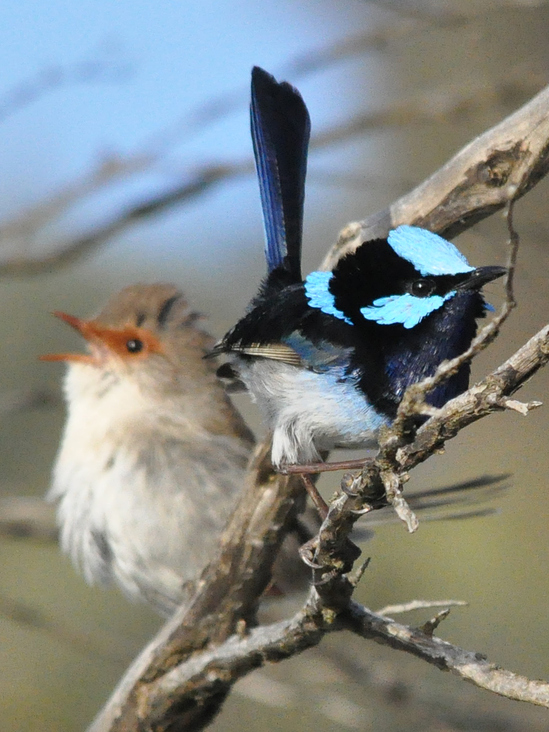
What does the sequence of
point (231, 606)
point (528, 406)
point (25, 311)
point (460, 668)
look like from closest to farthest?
point (528, 406) < point (460, 668) < point (231, 606) < point (25, 311)

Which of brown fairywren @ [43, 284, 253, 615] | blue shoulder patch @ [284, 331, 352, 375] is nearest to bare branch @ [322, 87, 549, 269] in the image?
blue shoulder patch @ [284, 331, 352, 375]

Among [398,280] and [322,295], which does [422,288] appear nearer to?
[398,280]

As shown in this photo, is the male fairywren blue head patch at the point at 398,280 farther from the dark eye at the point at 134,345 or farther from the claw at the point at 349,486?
the dark eye at the point at 134,345

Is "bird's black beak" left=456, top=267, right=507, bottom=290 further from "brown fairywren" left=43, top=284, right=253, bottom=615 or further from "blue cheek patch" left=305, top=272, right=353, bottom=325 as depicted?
"brown fairywren" left=43, top=284, right=253, bottom=615

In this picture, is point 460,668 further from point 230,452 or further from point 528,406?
point 230,452

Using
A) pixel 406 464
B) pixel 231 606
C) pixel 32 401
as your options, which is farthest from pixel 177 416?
pixel 406 464

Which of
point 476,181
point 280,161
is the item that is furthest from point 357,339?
point 280,161
